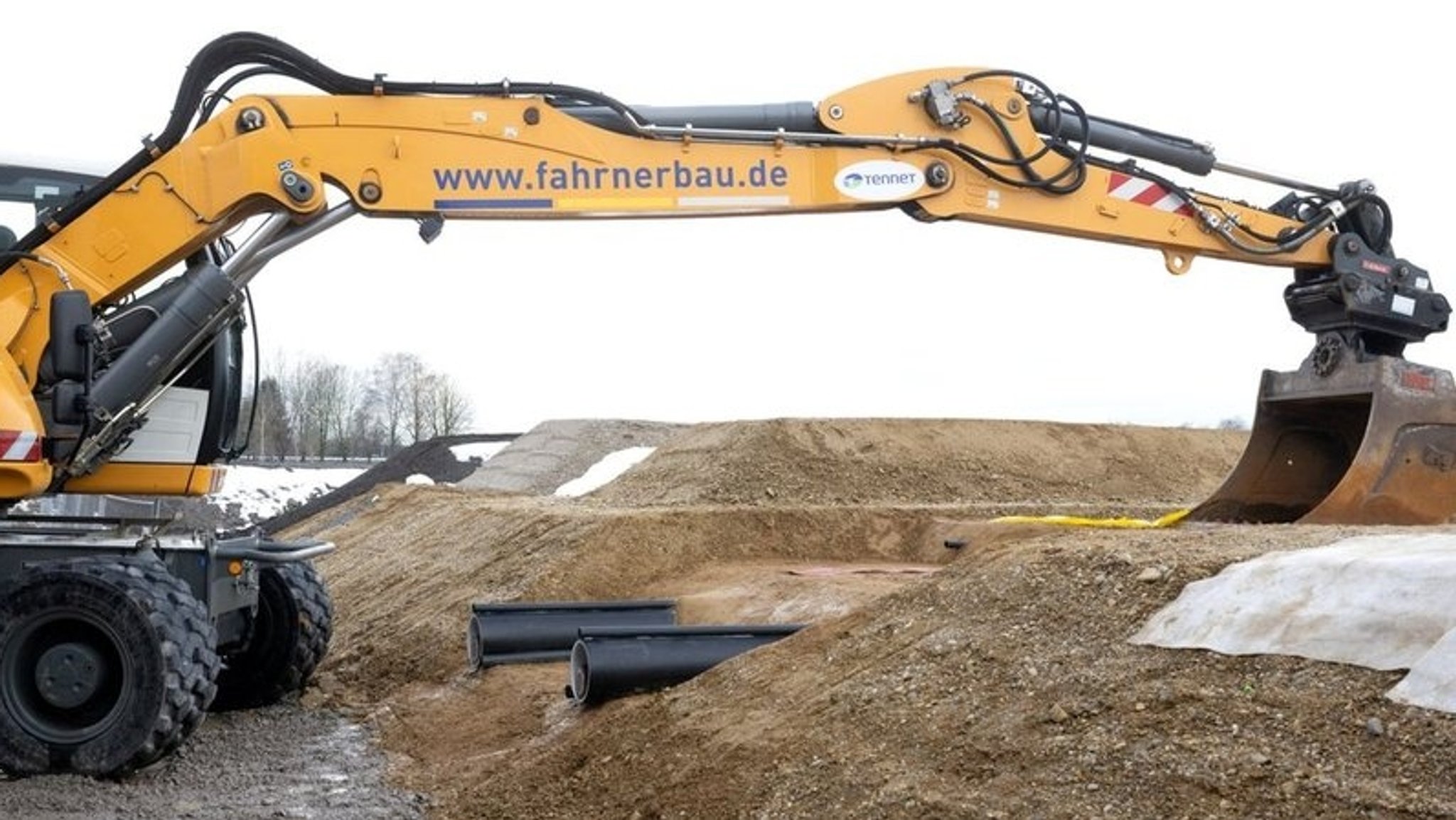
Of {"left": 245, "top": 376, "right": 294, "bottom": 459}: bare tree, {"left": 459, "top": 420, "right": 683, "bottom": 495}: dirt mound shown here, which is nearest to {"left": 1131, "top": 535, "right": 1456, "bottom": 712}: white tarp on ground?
{"left": 459, "top": 420, "right": 683, "bottom": 495}: dirt mound

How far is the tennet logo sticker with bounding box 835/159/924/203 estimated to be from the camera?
29.1 feet

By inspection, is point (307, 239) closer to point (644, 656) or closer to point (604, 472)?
point (644, 656)

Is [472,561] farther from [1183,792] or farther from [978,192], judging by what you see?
[1183,792]

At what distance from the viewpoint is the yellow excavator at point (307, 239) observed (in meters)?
7.49

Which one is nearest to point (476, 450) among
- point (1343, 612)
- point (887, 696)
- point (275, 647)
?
point (275, 647)

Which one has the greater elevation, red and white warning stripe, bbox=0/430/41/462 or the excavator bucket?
red and white warning stripe, bbox=0/430/41/462

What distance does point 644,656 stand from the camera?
7238mm

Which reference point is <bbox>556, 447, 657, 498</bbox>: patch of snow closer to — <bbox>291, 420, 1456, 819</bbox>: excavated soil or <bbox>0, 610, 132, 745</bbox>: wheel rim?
<bbox>291, 420, 1456, 819</bbox>: excavated soil

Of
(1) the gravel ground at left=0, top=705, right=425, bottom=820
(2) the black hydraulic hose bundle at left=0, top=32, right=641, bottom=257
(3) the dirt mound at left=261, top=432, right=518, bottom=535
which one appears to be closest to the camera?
(1) the gravel ground at left=0, top=705, right=425, bottom=820

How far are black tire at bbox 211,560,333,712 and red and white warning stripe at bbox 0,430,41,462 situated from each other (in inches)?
83.7

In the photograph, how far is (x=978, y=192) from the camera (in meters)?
9.07

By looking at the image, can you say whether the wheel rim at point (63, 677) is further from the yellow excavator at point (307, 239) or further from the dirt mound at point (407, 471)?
the dirt mound at point (407, 471)

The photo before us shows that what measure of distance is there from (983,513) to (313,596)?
236 inches

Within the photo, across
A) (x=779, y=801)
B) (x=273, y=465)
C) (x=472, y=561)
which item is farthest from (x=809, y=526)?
(x=273, y=465)
